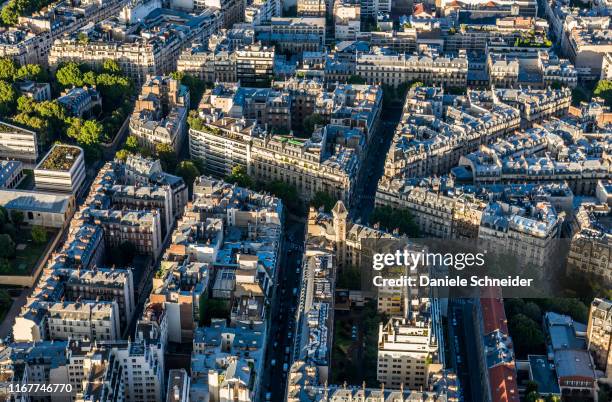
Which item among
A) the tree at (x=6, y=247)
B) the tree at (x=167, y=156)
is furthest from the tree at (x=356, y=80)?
the tree at (x=6, y=247)

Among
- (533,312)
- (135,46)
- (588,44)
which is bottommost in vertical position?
(533,312)

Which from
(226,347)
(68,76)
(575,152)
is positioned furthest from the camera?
(68,76)

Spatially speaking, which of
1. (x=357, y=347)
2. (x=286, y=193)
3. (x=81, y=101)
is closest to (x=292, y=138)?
(x=286, y=193)

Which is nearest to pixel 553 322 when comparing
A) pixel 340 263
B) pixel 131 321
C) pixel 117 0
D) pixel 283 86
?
pixel 340 263

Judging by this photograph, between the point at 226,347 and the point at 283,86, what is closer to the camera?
the point at 226,347

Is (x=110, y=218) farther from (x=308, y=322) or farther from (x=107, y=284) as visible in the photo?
(x=308, y=322)

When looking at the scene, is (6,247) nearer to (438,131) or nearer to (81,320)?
(81,320)
